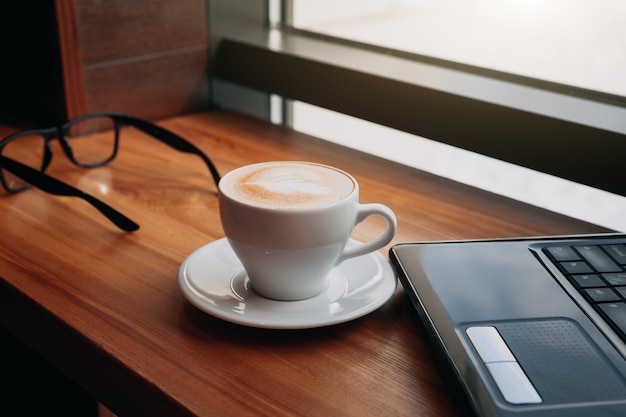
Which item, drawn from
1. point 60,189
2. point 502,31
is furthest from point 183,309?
point 502,31

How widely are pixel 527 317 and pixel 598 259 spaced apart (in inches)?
4.1

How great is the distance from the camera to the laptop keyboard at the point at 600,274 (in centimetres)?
53

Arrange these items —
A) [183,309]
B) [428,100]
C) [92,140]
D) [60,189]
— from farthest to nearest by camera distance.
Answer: [92,140]
[428,100]
[60,189]
[183,309]

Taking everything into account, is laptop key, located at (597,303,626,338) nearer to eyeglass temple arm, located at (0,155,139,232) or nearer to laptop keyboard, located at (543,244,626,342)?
laptop keyboard, located at (543,244,626,342)

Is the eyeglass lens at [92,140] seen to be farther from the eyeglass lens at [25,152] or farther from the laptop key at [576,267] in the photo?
the laptop key at [576,267]

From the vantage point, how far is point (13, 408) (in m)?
0.97

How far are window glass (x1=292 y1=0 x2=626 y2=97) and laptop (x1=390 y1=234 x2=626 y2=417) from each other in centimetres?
37

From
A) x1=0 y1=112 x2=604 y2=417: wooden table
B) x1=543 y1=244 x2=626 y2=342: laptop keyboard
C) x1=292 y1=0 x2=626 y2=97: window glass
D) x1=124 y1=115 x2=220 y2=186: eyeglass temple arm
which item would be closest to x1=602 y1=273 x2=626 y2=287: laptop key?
x1=543 y1=244 x2=626 y2=342: laptop keyboard

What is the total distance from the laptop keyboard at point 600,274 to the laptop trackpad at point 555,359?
0.04 meters

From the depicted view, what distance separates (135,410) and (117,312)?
0.09m

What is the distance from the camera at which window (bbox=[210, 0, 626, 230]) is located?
2.55ft

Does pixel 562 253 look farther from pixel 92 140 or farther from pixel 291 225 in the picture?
pixel 92 140

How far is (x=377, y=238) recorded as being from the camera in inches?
22.3

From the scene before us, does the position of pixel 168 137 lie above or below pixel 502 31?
below
